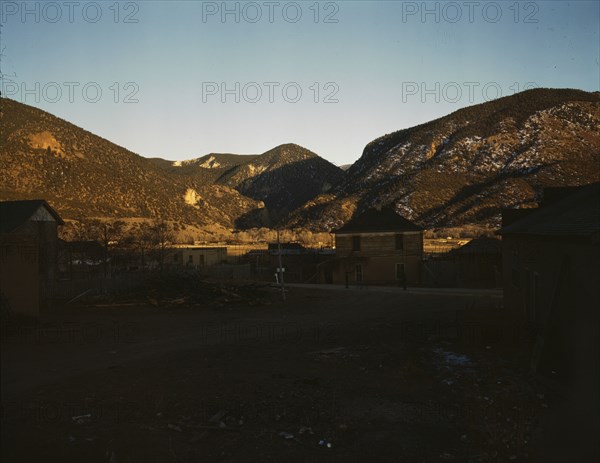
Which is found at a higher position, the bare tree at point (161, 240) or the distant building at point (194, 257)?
the bare tree at point (161, 240)

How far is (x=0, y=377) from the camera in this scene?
36.6 ft

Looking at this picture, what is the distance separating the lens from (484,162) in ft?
290

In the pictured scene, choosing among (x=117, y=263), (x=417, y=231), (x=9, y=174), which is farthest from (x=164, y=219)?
(x=417, y=231)

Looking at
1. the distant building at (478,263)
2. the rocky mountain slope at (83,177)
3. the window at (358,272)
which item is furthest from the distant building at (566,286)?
the rocky mountain slope at (83,177)

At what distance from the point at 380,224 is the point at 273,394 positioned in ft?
107

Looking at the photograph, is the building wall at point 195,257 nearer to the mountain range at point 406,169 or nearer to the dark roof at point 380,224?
the mountain range at point 406,169

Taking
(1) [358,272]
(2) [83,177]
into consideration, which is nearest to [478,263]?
(1) [358,272]

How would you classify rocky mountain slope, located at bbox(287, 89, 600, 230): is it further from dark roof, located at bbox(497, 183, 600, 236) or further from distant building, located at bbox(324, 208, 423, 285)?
dark roof, located at bbox(497, 183, 600, 236)

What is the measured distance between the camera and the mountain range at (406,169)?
71.5m

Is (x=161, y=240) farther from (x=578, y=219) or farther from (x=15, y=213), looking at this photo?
(x=578, y=219)

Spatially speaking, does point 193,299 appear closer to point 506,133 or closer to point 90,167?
point 90,167

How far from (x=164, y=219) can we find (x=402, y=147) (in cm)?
5224

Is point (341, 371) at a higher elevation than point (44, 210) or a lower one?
lower

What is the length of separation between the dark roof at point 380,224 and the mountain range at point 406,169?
19.4m
